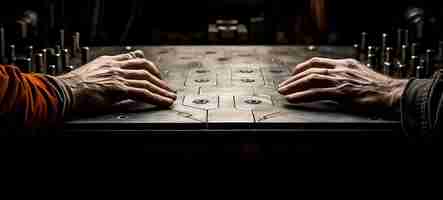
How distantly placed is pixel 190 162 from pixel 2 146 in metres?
0.45

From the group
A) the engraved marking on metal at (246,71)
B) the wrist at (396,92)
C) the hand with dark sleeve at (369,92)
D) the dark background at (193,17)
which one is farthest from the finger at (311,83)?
the dark background at (193,17)

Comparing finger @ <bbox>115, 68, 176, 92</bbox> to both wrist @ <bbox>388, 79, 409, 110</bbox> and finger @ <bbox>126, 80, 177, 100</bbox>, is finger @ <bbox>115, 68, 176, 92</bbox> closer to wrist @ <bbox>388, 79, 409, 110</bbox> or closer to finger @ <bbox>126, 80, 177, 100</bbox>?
finger @ <bbox>126, 80, 177, 100</bbox>

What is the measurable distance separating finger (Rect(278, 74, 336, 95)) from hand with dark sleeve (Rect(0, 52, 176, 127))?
31cm

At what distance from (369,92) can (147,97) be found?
553 millimetres

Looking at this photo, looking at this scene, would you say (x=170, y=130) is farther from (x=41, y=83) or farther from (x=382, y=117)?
(x=382, y=117)

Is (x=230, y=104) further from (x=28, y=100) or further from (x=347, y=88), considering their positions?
(x=28, y=100)

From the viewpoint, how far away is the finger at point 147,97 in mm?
1624

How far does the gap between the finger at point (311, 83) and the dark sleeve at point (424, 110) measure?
20cm

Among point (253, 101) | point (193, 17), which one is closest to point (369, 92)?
point (253, 101)

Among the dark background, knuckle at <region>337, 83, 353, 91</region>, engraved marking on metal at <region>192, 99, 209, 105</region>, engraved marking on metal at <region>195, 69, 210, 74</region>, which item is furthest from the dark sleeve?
the dark background

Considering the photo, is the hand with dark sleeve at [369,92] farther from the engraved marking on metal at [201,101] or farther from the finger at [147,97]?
the finger at [147,97]

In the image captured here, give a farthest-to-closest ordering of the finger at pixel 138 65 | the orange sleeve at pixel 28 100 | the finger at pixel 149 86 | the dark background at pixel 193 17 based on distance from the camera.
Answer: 1. the dark background at pixel 193 17
2. the finger at pixel 138 65
3. the finger at pixel 149 86
4. the orange sleeve at pixel 28 100

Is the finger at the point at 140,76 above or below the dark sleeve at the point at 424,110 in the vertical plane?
above

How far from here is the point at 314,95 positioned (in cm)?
163
